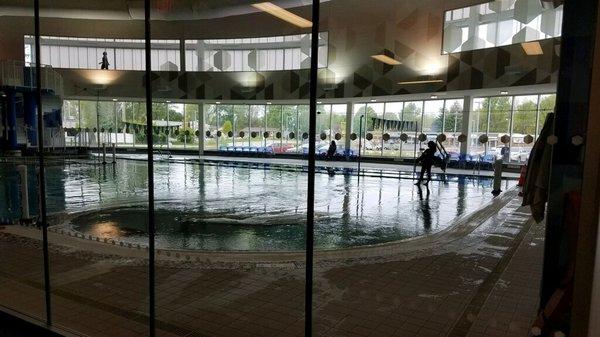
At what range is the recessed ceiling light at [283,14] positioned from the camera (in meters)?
20.4

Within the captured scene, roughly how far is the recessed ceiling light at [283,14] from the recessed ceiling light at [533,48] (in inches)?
394

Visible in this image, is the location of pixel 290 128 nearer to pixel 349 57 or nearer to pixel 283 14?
pixel 283 14

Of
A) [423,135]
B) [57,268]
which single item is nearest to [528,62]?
[423,135]

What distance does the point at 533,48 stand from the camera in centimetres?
1334

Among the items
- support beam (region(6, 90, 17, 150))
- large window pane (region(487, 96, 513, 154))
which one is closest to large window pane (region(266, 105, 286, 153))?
large window pane (region(487, 96, 513, 154))

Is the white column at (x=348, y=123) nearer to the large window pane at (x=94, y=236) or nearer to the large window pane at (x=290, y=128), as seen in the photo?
the large window pane at (x=290, y=128)

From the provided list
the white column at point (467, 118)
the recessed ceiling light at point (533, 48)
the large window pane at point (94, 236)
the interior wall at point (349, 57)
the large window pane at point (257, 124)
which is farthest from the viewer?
the large window pane at point (257, 124)

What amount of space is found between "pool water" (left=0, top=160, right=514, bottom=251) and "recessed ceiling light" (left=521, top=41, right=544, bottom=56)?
420 centimetres

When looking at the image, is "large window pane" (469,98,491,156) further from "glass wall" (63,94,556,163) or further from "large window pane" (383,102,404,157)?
"large window pane" (383,102,404,157)

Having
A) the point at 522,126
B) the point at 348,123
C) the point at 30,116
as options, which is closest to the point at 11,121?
the point at 30,116

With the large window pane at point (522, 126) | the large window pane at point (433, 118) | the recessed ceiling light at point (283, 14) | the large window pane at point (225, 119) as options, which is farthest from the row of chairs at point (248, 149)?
the large window pane at point (522, 126)

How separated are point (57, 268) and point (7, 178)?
32.1ft

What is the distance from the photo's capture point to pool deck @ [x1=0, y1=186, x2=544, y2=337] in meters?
2.93

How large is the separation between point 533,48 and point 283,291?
1332 centimetres
